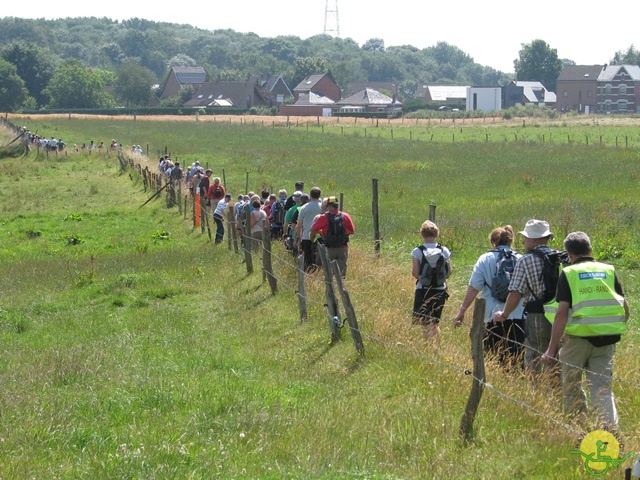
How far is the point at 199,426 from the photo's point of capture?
27.4 ft

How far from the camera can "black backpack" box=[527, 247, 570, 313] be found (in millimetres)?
8609

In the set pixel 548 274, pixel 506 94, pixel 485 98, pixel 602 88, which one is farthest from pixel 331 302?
pixel 602 88

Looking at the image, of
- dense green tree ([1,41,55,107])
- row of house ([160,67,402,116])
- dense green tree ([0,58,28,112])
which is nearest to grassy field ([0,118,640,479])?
dense green tree ([0,58,28,112])

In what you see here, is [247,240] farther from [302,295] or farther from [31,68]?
[31,68]

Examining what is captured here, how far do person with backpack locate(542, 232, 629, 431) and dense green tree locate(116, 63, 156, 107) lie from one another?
146m

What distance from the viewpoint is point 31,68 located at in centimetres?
14212

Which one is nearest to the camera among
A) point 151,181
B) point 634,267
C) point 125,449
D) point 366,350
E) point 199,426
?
point 125,449

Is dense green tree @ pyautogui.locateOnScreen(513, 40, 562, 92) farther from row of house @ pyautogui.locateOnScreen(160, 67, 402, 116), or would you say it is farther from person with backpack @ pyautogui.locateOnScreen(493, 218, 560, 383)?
person with backpack @ pyautogui.locateOnScreen(493, 218, 560, 383)

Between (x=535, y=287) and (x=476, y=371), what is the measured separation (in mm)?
1483

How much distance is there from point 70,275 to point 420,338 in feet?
33.1

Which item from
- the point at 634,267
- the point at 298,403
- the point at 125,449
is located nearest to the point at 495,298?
the point at 298,403

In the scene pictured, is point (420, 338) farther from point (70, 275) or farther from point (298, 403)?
point (70, 275)

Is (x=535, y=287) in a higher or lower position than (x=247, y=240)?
higher

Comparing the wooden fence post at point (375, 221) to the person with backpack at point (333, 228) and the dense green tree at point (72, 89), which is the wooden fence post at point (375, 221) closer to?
the person with backpack at point (333, 228)
